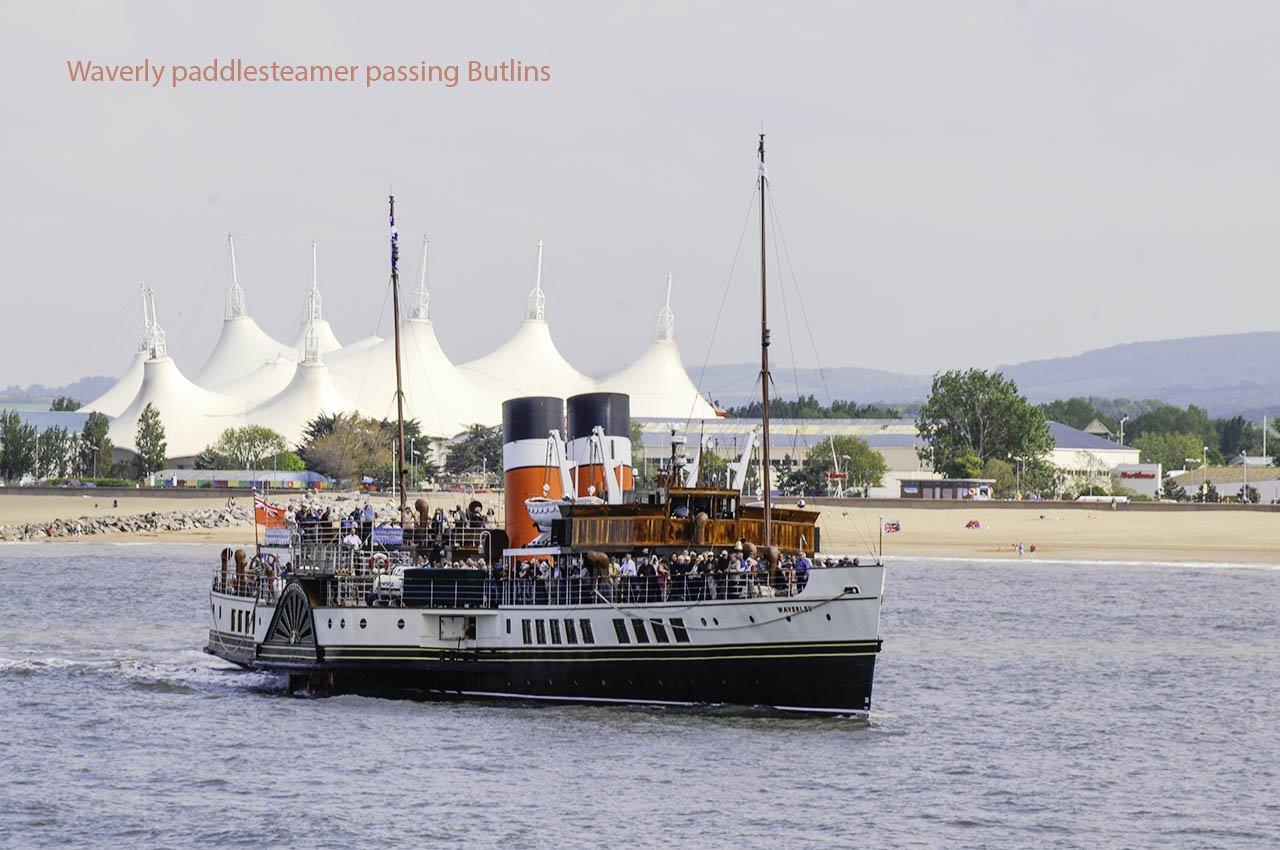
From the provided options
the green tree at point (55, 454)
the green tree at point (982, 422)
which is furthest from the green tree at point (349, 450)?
the green tree at point (982, 422)

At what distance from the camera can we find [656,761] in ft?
120

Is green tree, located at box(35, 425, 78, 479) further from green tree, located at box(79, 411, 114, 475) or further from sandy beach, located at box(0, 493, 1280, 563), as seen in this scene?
sandy beach, located at box(0, 493, 1280, 563)

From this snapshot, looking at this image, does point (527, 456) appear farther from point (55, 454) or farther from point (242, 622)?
point (55, 454)

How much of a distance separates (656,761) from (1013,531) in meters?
85.4

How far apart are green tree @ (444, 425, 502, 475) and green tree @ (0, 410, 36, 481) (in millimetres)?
36549

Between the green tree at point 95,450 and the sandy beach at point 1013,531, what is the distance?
29773 millimetres

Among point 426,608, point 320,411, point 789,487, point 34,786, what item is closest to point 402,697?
point 426,608

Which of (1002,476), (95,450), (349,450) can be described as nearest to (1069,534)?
(1002,476)

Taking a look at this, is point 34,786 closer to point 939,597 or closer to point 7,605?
point 7,605

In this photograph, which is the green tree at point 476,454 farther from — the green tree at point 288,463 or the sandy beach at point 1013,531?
the sandy beach at point 1013,531

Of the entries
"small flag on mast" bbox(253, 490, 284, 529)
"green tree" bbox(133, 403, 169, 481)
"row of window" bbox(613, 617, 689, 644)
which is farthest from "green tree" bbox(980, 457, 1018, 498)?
"row of window" bbox(613, 617, 689, 644)

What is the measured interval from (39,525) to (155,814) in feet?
335

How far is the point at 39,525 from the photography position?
425ft

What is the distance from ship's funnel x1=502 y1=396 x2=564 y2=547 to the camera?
47312 mm
